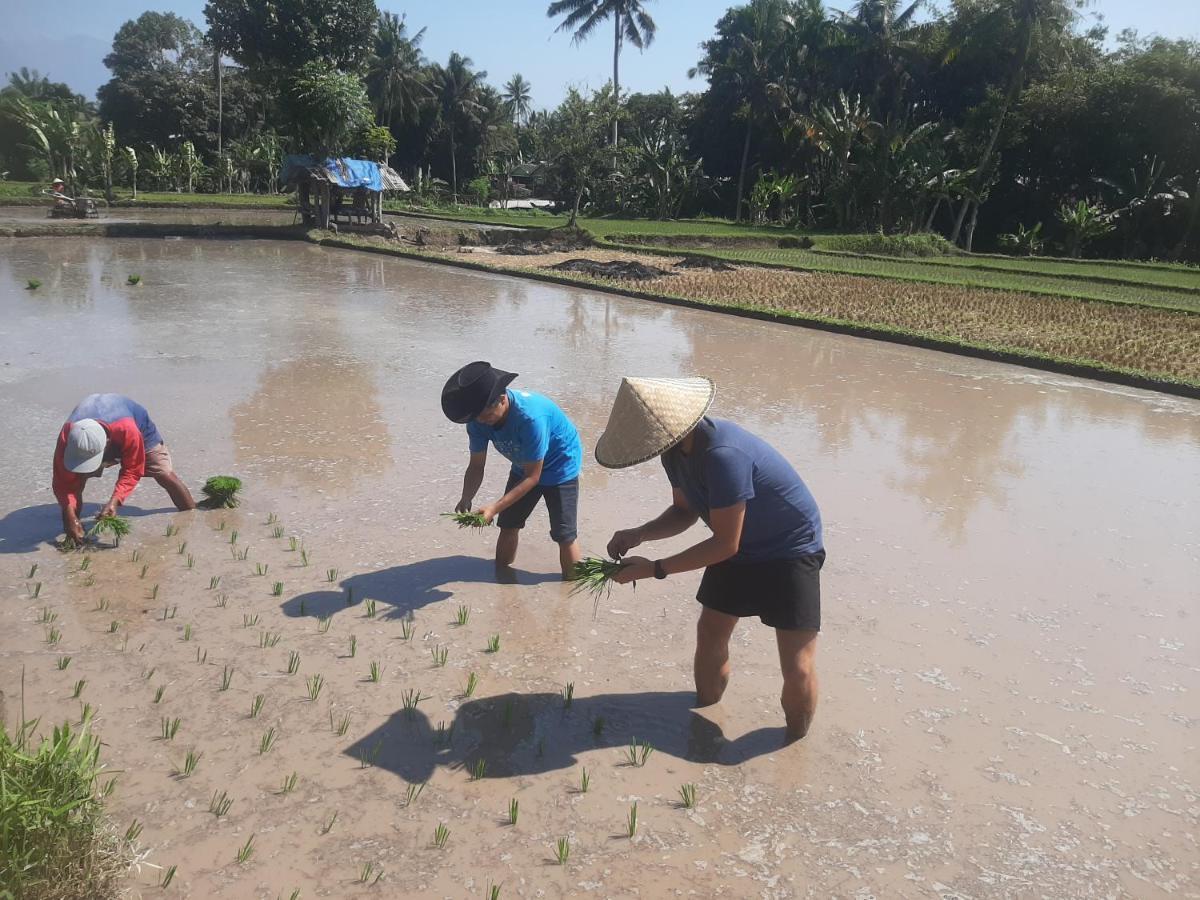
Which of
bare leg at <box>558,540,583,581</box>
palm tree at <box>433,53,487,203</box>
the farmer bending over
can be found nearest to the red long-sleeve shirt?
the farmer bending over

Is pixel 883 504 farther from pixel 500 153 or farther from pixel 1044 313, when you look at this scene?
pixel 500 153

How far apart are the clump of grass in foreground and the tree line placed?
27.4m

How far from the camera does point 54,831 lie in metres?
2.63

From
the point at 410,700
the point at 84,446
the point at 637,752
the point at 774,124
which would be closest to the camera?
the point at 637,752

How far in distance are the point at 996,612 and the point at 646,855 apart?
2.85m

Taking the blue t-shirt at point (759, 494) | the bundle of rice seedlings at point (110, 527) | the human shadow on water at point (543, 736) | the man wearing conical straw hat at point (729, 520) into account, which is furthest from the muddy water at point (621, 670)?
the blue t-shirt at point (759, 494)

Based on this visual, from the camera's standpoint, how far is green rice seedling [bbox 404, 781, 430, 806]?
3371 millimetres

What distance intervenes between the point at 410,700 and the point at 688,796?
1292mm

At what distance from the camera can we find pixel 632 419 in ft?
11.0

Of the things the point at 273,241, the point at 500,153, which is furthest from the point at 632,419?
the point at 500,153

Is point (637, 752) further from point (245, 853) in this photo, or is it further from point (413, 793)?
point (245, 853)

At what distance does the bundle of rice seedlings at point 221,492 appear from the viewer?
6.05 m

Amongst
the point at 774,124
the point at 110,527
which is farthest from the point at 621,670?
the point at 774,124

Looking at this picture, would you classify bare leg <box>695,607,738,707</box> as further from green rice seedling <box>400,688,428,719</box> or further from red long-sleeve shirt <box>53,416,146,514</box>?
red long-sleeve shirt <box>53,416,146,514</box>
